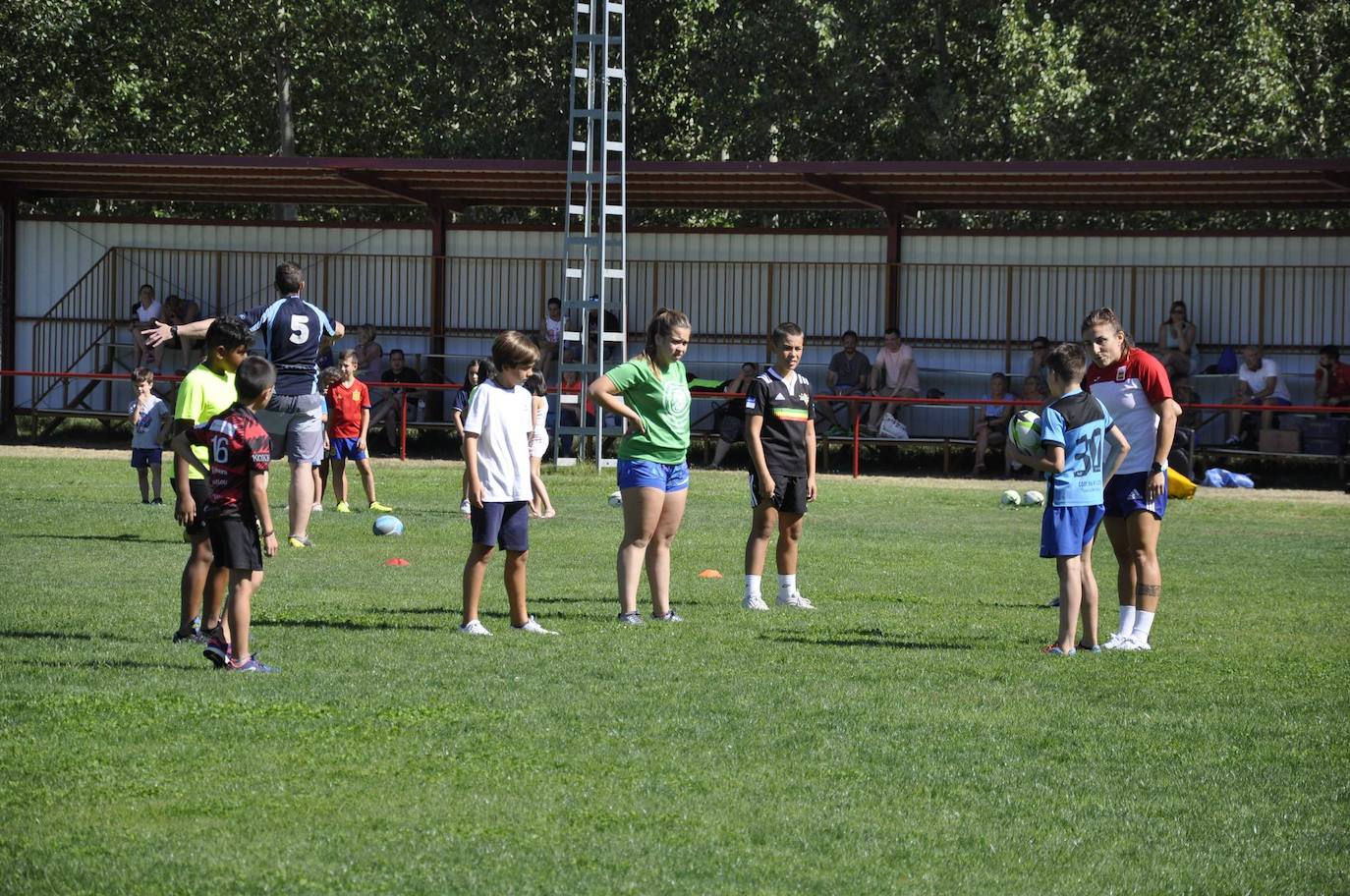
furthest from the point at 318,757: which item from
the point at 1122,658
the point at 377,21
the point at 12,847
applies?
the point at 377,21

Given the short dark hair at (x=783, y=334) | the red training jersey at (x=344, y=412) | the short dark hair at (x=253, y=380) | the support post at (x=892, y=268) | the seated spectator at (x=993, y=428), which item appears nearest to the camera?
the short dark hair at (x=253, y=380)

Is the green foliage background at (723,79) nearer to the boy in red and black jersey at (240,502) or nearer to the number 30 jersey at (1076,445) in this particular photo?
the number 30 jersey at (1076,445)

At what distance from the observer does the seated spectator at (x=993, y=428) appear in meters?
22.4

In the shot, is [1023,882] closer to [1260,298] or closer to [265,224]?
[1260,298]

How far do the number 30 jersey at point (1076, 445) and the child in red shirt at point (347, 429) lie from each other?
9.02 meters

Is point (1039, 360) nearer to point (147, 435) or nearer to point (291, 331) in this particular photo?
point (147, 435)

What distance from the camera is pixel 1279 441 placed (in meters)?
21.1

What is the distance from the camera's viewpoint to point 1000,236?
993 inches

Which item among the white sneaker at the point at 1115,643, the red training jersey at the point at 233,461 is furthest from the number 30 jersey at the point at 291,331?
the white sneaker at the point at 1115,643

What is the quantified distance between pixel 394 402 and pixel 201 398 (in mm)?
16126

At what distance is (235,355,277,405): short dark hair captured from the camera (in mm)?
7496

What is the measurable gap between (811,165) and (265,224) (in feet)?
30.4

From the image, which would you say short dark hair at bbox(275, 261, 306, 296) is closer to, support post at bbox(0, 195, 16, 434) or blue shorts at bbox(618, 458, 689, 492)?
→ blue shorts at bbox(618, 458, 689, 492)

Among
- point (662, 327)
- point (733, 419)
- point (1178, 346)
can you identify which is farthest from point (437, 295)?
point (662, 327)
